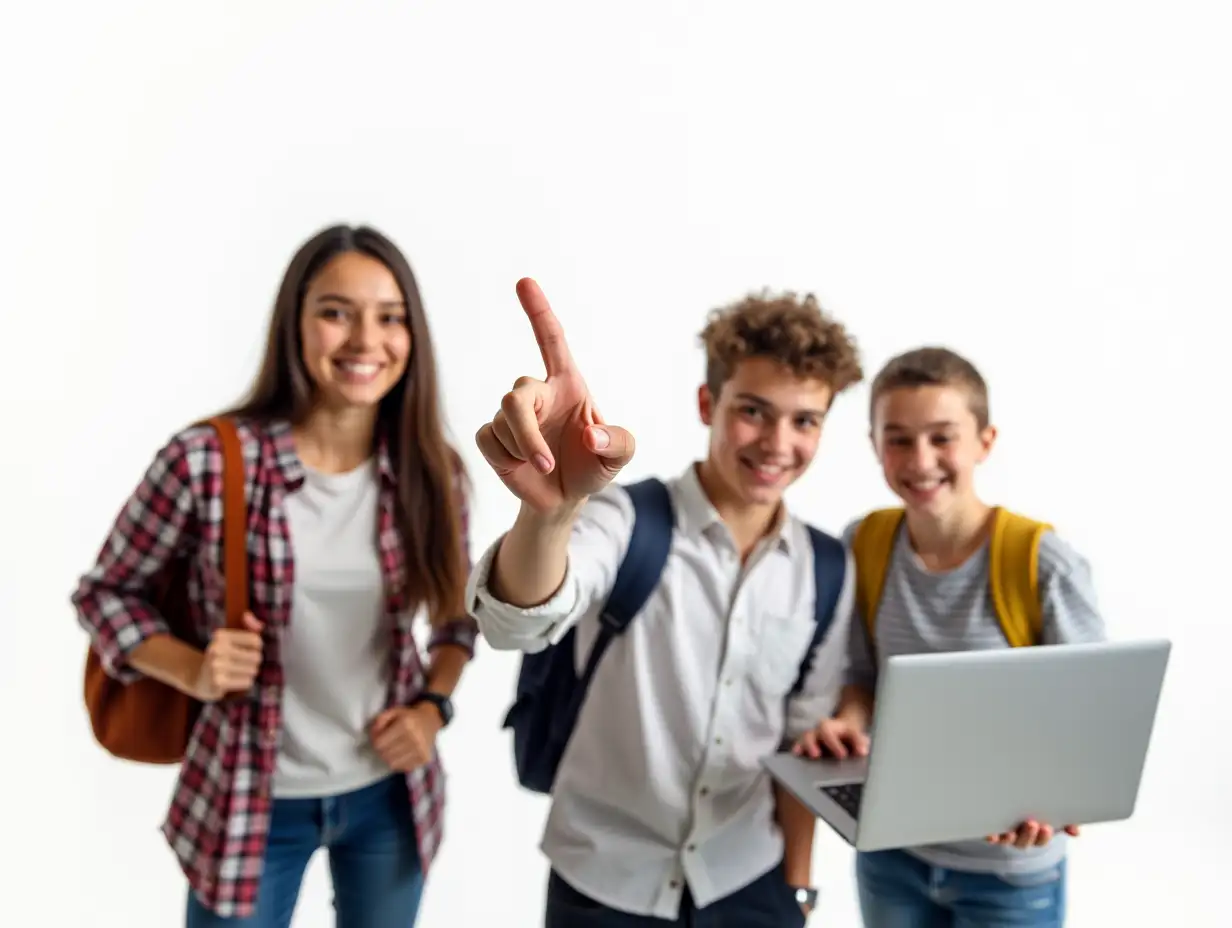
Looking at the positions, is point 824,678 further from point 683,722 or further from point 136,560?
point 136,560

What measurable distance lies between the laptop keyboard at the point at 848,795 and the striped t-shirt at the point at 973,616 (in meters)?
0.17

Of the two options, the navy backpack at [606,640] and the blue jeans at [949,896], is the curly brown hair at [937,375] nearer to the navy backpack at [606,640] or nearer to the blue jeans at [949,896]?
the navy backpack at [606,640]

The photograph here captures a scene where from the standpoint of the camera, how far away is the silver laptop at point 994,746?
1036mm

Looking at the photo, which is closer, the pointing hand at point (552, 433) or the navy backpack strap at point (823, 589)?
the pointing hand at point (552, 433)

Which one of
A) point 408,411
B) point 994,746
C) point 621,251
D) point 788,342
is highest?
point 621,251

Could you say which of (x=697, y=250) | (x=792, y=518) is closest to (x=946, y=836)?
(x=792, y=518)

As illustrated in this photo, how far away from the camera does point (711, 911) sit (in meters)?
1.22

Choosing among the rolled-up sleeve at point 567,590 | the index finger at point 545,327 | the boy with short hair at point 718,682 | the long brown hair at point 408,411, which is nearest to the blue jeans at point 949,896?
the boy with short hair at point 718,682

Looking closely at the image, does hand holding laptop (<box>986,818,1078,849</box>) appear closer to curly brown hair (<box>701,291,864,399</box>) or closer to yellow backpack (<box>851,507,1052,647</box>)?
yellow backpack (<box>851,507,1052,647</box>)

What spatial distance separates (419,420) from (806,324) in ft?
1.83

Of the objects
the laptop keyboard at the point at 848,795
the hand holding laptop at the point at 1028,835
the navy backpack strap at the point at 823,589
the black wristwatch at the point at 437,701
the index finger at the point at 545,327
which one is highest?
the index finger at the point at 545,327

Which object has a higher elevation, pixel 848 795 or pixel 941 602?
pixel 941 602

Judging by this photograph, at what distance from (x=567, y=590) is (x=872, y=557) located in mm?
561

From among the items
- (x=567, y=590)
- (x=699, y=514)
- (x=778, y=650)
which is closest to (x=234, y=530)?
(x=567, y=590)
